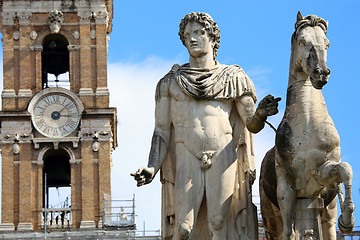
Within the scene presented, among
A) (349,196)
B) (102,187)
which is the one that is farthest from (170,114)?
(102,187)

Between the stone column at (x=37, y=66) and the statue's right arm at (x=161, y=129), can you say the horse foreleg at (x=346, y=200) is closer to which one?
the statue's right arm at (x=161, y=129)

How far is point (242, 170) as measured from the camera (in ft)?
52.4

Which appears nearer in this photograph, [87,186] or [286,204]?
[286,204]

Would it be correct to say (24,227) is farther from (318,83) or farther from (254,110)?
(318,83)

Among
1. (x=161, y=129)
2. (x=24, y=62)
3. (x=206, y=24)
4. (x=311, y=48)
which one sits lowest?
(x=161, y=129)

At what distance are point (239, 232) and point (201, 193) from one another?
68cm

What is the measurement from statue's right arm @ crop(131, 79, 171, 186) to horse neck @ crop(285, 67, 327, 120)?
167 cm

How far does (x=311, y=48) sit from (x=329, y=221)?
216cm

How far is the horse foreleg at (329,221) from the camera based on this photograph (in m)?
15.6

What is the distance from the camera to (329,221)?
1560 centimetres

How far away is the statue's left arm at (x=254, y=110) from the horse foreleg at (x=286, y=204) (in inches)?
27.0

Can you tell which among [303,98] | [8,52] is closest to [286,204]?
[303,98]

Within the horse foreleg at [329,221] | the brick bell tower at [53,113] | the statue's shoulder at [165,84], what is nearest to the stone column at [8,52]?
the brick bell tower at [53,113]

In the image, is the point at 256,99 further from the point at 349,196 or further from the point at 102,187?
the point at 102,187
